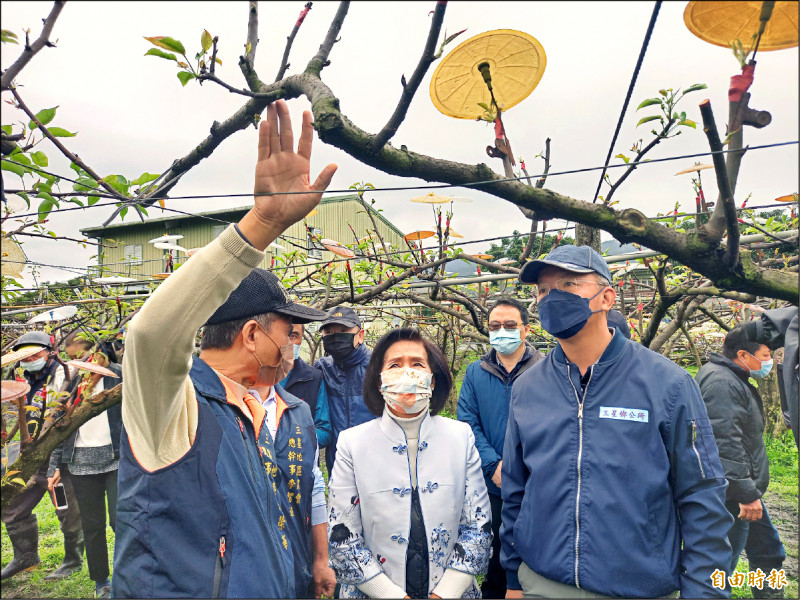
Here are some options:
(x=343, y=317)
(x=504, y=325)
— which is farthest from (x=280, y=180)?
(x=343, y=317)

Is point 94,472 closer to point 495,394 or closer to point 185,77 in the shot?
point 495,394

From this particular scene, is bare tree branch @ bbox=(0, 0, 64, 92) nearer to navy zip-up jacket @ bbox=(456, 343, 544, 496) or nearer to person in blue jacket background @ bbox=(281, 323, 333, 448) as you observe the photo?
navy zip-up jacket @ bbox=(456, 343, 544, 496)

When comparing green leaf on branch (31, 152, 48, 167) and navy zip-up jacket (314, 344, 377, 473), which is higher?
green leaf on branch (31, 152, 48, 167)

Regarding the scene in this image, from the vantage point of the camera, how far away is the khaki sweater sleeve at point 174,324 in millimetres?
1033

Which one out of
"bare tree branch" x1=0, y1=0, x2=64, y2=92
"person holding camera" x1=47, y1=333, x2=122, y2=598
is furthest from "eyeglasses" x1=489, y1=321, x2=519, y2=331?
"person holding camera" x1=47, y1=333, x2=122, y2=598

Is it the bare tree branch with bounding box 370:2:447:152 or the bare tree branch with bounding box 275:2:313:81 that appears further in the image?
the bare tree branch with bounding box 275:2:313:81

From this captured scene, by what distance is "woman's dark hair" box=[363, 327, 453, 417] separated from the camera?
96.8 inches

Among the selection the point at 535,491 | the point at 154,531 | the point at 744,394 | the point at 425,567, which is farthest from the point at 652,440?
the point at 744,394

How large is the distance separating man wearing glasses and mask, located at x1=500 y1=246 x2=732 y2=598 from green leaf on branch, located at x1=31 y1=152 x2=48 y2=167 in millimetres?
1728

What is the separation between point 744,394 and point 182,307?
3972mm

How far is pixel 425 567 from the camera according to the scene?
2.05m

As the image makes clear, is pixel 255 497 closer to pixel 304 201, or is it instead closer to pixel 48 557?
pixel 304 201

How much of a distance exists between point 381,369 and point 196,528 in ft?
4.25

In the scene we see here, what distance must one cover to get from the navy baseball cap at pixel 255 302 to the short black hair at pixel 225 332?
12 millimetres
